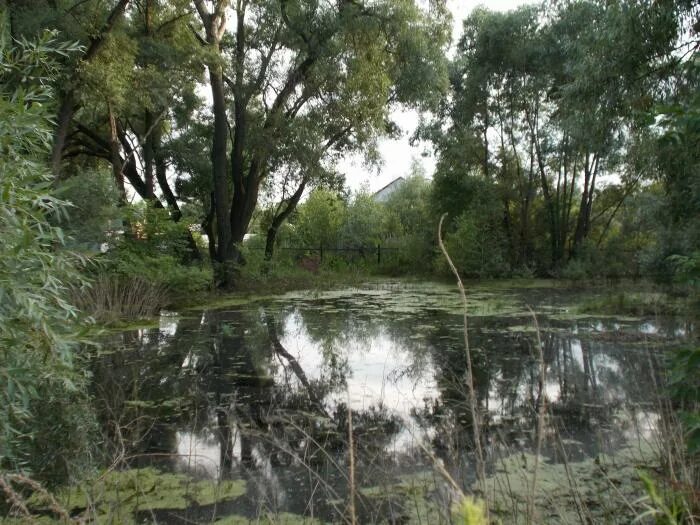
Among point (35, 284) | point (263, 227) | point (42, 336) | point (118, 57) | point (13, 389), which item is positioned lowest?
point (13, 389)

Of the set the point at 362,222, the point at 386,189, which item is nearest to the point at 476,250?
the point at 362,222

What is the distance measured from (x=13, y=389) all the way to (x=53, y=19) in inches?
368

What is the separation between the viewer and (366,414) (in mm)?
4082

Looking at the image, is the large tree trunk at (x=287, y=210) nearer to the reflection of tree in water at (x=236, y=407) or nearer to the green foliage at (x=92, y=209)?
the green foliage at (x=92, y=209)

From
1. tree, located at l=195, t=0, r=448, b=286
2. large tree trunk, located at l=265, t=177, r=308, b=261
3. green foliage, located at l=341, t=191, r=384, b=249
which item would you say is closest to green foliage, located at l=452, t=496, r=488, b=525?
tree, located at l=195, t=0, r=448, b=286

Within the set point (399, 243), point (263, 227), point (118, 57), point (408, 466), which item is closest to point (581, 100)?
point (408, 466)

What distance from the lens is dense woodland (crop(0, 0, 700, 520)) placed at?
2.34 metres

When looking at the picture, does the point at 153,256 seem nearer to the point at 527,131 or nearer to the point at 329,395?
the point at 329,395

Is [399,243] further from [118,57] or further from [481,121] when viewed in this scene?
[118,57]

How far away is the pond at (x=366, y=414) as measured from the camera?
260 cm

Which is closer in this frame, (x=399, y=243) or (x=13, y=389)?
(x=13, y=389)

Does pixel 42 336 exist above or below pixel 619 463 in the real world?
above

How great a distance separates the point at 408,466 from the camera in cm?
309

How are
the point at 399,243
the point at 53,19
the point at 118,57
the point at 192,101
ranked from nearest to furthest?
the point at 53,19, the point at 118,57, the point at 192,101, the point at 399,243
